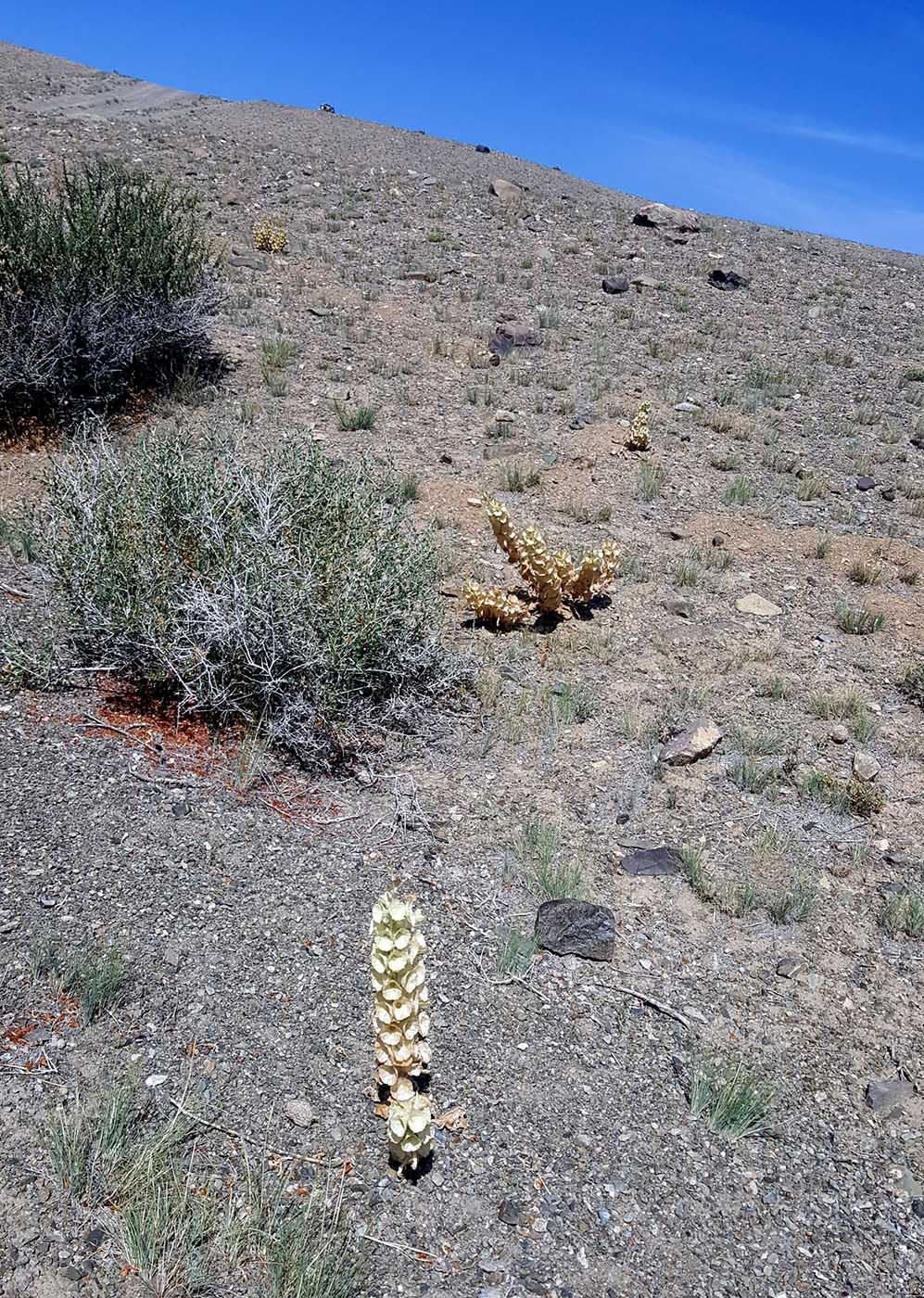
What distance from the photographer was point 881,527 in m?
7.31

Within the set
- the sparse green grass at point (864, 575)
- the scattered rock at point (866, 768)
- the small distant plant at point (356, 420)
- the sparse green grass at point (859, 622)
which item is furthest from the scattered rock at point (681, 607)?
the small distant plant at point (356, 420)

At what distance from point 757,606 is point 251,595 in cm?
336

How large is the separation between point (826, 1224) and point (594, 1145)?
25.1 inches

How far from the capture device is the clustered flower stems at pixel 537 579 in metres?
5.51

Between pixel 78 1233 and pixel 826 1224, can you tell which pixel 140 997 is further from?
pixel 826 1224

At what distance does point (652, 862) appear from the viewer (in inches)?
155

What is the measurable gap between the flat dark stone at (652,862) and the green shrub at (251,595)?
1240 mm

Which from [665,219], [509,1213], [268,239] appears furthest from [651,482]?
[665,219]

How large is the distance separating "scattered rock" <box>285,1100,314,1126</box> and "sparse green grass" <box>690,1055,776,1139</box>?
1127 millimetres

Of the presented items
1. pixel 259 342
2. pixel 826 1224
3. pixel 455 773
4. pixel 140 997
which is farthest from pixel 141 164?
pixel 826 1224

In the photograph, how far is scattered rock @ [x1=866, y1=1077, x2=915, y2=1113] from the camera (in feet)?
9.86

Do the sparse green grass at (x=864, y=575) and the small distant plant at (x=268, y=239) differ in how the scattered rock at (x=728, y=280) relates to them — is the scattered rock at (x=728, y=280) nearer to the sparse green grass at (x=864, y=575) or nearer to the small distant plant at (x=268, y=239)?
the small distant plant at (x=268, y=239)

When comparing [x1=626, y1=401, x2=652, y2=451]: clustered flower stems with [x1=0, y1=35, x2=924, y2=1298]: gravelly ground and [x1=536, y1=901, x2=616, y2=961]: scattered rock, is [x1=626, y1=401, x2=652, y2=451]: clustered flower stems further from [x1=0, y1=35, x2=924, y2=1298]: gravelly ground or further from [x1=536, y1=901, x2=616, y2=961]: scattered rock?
[x1=536, y1=901, x2=616, y2=961]: scattered rock

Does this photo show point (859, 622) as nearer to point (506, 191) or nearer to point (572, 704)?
point (572, 704)
